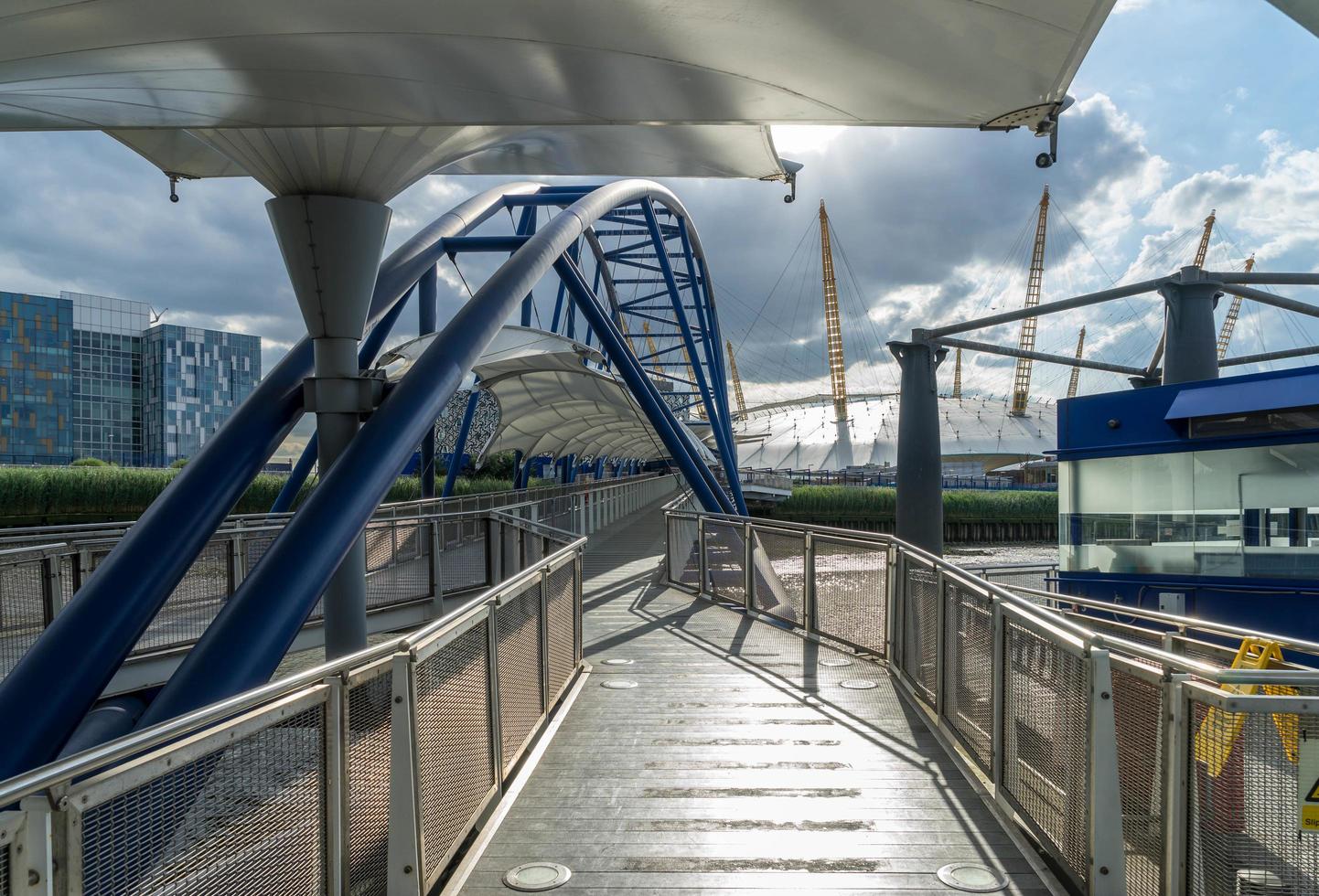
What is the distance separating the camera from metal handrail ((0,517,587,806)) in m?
2.38

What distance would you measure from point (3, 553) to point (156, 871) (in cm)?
688

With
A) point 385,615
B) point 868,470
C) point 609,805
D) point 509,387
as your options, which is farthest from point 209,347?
point 609,805

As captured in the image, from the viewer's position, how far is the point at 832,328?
112 meters

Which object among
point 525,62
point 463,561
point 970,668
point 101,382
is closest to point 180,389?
point 101,382

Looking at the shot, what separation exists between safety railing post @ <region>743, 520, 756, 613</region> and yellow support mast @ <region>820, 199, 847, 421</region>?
332 feet

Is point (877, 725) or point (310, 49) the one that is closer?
point (310, 49)

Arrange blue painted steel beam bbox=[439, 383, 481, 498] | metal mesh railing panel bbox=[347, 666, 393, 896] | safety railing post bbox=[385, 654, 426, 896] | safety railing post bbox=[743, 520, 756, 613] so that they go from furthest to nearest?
blue painted steel beam bbox=[439, 383, 481, 498] → safety railing post bbox=[743, 520, 756, 613] → safety railing post bbox=[385, 654, 426, 896] → metal mesh railing panel bbox=[347, 666, 393, 896]

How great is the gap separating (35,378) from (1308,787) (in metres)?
131

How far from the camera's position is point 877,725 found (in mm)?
7273

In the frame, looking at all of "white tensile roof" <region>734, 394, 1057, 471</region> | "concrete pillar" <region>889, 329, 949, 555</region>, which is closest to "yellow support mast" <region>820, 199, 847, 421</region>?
"white tensile roof" <region>734, 394, 1057, 471</region>

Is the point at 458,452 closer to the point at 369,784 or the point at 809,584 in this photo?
the point at 809,584

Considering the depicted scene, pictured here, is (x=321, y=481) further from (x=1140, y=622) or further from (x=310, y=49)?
(x=1140, y=622)

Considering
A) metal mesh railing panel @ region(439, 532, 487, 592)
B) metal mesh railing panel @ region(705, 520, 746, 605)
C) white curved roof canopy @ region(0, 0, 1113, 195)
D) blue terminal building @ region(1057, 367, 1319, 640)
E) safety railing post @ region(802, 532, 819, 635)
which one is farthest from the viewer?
metal mesh railing panel @ region(439, 532, 487, 592)

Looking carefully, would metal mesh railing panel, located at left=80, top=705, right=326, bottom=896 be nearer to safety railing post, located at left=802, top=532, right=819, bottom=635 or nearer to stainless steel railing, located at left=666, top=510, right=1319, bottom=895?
stainless steel railing, located at left=666, top=510, right=1319, bottom=895
